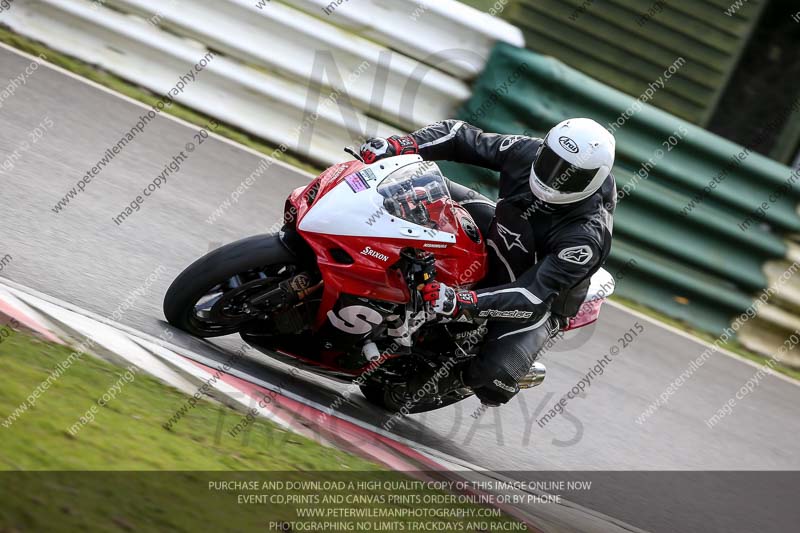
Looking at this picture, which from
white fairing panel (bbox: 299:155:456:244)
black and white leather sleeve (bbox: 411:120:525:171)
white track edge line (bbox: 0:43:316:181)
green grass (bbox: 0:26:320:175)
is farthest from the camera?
green grass (bbox: 0:26:320:175)

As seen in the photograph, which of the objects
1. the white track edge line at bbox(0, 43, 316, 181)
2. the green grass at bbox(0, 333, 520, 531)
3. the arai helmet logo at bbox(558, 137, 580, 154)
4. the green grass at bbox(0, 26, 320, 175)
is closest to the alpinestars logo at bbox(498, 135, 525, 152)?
the arai helmet logo at bbox(558, 137, 580, 154)

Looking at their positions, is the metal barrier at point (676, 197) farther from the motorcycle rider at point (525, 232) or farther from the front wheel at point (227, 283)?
the front wheel at point (227, 283)

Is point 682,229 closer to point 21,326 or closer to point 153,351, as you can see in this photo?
point 153,351

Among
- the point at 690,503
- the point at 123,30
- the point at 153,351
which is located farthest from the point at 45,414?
the point at 123,30

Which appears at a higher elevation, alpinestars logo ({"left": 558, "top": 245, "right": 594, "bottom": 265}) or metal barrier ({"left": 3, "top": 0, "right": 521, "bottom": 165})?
alpinestars logo ({"left": 558, "top": 245, "right": 594, "bottom": 265})

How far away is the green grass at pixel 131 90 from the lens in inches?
318

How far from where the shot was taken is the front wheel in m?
4.57

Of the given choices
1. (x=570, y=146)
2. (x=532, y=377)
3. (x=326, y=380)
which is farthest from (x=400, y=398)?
(x=570, y=146)

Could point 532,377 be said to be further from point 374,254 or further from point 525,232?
point 374,254

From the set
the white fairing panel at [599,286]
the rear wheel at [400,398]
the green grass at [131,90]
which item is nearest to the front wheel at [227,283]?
the rear wheel at [400,398]

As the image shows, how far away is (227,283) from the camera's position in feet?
15.5

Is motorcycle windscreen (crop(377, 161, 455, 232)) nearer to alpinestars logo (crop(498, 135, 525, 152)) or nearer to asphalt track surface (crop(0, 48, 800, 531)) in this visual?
alpinestars logo (crop(498, 135, 525, 152))

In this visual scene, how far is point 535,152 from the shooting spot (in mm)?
5281

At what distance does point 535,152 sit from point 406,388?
4.69 feet
